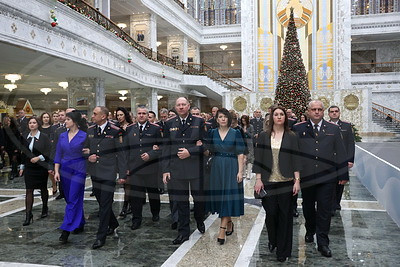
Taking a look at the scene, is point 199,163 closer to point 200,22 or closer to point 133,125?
point 133,125

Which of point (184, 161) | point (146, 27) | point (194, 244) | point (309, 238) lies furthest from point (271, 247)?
point (146, 27)

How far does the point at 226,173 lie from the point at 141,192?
4.87 ft

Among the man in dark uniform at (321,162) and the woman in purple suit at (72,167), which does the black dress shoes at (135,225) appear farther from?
the man in dark uniform at (321,162)

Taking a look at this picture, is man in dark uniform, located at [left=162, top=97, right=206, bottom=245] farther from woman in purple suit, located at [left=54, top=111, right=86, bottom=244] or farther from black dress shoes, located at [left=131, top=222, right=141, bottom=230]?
woman in purple suit, located at [left=54, top=111, right=86, bottom=244]

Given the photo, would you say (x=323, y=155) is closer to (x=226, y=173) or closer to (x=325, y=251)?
(x=325, y=251)

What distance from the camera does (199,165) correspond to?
4555 millimetres

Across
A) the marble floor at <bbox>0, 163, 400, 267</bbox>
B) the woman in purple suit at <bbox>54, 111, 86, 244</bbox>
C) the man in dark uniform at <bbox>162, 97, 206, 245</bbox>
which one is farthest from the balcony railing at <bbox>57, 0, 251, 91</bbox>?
the marble floor at <bbox>0, 163, 400, 267</bbox>

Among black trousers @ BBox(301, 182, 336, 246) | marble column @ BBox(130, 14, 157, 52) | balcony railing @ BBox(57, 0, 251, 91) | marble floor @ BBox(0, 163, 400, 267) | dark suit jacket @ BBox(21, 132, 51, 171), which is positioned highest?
marble column @ BBox(130, 14, 157, 52)

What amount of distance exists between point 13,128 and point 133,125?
5676 mm

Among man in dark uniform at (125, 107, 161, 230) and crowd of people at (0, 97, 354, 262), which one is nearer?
crowd of people at (0, 97, 354, 262)

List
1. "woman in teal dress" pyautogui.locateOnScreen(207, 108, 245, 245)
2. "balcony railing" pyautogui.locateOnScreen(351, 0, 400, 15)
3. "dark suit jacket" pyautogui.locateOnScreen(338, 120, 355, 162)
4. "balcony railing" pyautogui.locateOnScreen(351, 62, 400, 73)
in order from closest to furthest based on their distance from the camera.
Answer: "woman in teal dress" pyautogui.locateOnScreen(207, 108, 245, 245) → "dark suit jacket" pyautogui.locateOnScreen(338, 120, 355, 162) → "balcony railing" pyautogui.locateOnScreen(351, 62, 400, 73) → "balcony railing" pyautogui.locateOnScreen(351, 0, 400, 15)

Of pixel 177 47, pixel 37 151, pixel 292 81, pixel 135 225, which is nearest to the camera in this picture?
pixel 135 225

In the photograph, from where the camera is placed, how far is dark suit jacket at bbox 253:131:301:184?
3758 millimetres

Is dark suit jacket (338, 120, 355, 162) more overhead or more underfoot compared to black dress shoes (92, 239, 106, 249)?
more overhead
